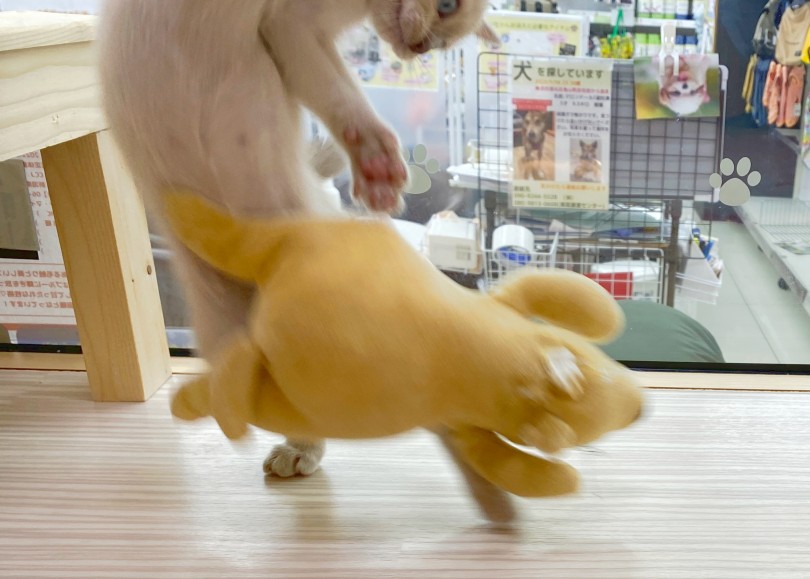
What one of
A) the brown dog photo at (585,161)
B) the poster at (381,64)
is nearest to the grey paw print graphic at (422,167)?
the poster at (381,64)

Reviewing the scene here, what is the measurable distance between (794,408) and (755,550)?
261 millimetres

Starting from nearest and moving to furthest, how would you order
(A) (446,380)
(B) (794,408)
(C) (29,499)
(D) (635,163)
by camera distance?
(A) (446,380) < (C) (29,499) < (B) (794,408) < (D) (635,163)

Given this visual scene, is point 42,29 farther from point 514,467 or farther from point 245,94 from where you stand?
point 514,467

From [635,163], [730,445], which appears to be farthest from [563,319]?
[635,163]

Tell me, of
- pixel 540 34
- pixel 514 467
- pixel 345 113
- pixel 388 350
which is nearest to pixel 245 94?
pixel 345 113

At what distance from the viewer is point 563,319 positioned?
18.4 inches

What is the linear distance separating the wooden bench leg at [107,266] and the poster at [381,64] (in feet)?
0.92

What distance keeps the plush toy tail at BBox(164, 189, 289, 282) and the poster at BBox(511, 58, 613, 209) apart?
64 cm

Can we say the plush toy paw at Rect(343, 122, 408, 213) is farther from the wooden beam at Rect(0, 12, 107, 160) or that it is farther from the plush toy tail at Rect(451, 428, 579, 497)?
the wooden beam at Rect(0, 12, 107, 160)

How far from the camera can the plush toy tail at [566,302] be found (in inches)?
18.2

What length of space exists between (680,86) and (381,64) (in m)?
0.42

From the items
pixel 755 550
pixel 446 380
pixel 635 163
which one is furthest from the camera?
pixel 635 163

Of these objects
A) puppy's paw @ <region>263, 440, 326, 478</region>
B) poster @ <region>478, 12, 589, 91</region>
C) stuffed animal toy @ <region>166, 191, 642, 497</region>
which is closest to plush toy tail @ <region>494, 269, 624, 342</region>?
stuffed animal toy @ <region>166, 191, 642, 497</region>

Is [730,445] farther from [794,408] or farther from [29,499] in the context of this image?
[29,499]
